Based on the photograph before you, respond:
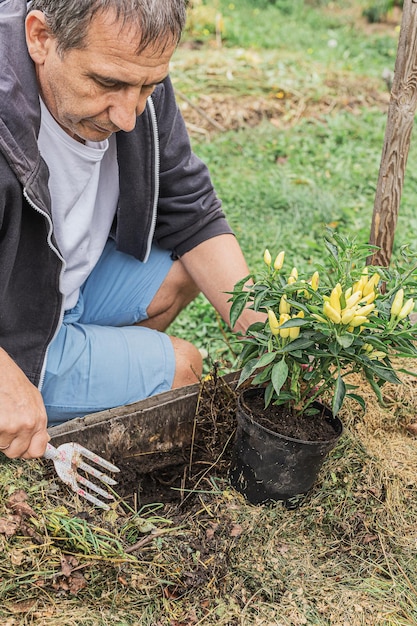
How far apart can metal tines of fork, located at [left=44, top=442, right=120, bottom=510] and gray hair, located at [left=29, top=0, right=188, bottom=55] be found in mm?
995

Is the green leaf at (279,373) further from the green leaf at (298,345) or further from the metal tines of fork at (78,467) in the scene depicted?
the metal tines of fork at (78,467)

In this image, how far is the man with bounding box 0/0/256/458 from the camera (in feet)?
5.05

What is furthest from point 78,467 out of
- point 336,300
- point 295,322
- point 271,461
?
point 336,300

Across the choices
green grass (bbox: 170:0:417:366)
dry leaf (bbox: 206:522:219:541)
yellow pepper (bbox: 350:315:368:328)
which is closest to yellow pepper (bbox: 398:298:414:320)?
yellow pepper (bbox: 350:315:368:328)

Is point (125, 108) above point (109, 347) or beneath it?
above

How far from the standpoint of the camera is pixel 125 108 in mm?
1613

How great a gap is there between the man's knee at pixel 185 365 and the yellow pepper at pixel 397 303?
0.79 metres

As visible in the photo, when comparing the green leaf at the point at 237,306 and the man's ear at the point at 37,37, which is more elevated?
the man's ear at the point at 37,37

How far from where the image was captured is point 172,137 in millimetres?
2156

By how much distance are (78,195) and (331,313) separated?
88 centimetres

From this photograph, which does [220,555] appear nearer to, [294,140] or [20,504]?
[20,504]

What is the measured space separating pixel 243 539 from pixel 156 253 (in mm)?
1052

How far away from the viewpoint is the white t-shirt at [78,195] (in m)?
→ 1.85

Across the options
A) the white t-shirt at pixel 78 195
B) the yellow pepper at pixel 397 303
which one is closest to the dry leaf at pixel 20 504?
the white t-shirt at pixel 78 195
